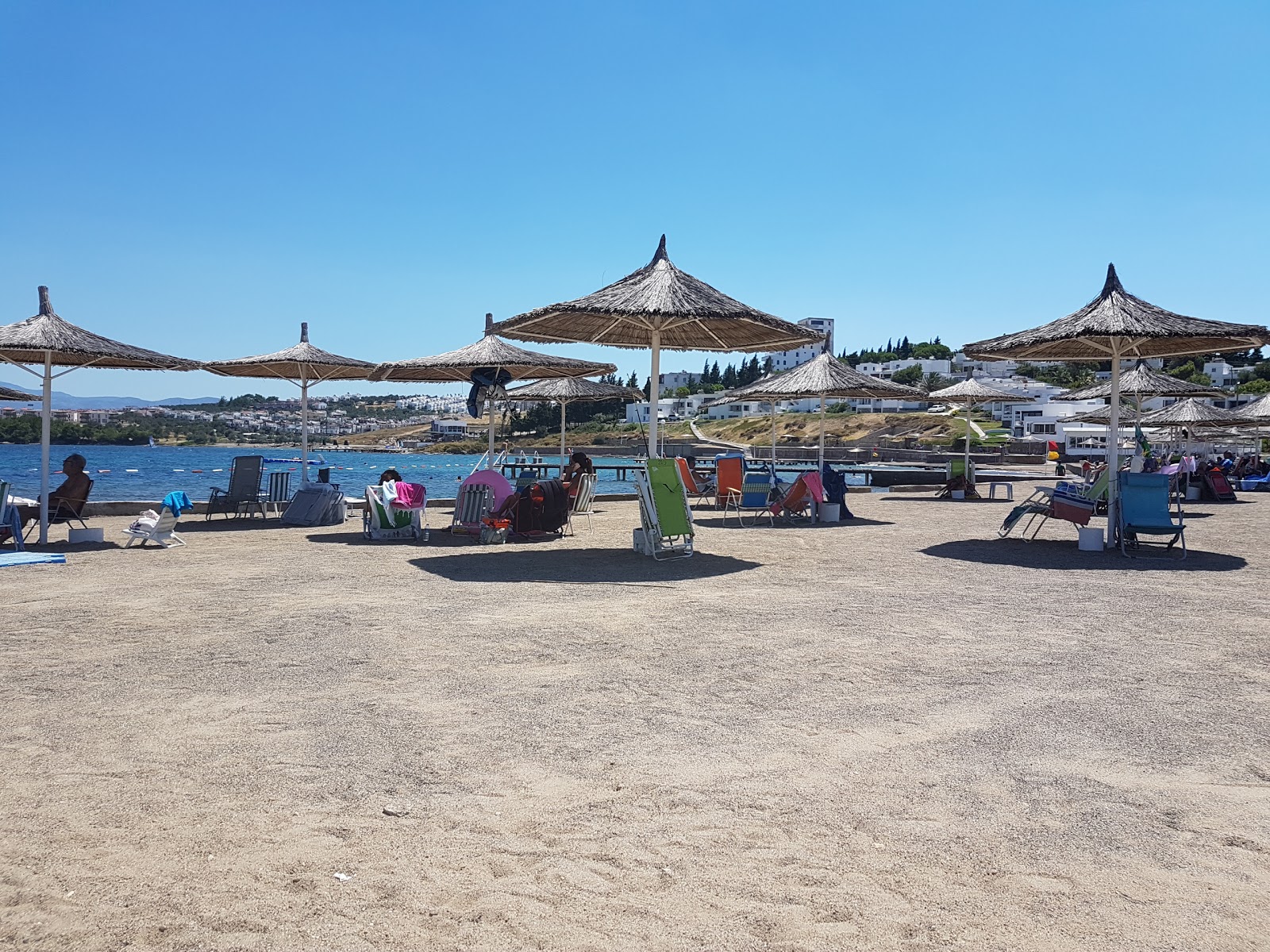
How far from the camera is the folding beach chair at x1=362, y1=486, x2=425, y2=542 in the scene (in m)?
11.0

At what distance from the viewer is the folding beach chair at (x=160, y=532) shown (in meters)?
10.0

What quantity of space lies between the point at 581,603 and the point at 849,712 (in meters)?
2.92

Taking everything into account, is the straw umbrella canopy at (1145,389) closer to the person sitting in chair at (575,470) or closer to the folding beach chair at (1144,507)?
the folding beach chair at (1144,507)

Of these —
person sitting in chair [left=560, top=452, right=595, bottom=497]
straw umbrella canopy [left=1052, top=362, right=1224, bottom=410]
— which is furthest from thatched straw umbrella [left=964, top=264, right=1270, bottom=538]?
straw umbrella canopy [left=1052, top=362, right=1224, bottom=410]

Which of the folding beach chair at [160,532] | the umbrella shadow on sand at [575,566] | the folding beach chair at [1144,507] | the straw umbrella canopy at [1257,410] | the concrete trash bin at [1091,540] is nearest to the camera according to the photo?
the umbrella shadow on sand at [575,566]

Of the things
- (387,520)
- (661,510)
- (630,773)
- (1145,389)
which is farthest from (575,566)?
(1145,389)

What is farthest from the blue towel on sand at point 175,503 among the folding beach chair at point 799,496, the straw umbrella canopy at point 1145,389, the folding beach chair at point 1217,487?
the folding beach chair at point 1217,487

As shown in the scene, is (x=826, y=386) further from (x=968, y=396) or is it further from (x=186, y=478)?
(x=186, y=478)

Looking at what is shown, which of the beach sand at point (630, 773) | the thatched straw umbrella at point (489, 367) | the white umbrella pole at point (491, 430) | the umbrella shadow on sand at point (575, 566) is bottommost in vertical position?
the beach sand at point (630, 773)

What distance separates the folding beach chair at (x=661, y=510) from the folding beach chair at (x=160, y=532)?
5.08m

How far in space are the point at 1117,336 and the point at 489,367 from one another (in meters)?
7.64

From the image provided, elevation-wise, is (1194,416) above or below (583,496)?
above

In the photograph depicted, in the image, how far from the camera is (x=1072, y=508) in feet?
34.8

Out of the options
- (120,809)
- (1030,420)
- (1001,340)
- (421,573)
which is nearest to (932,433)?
(1030,420)
